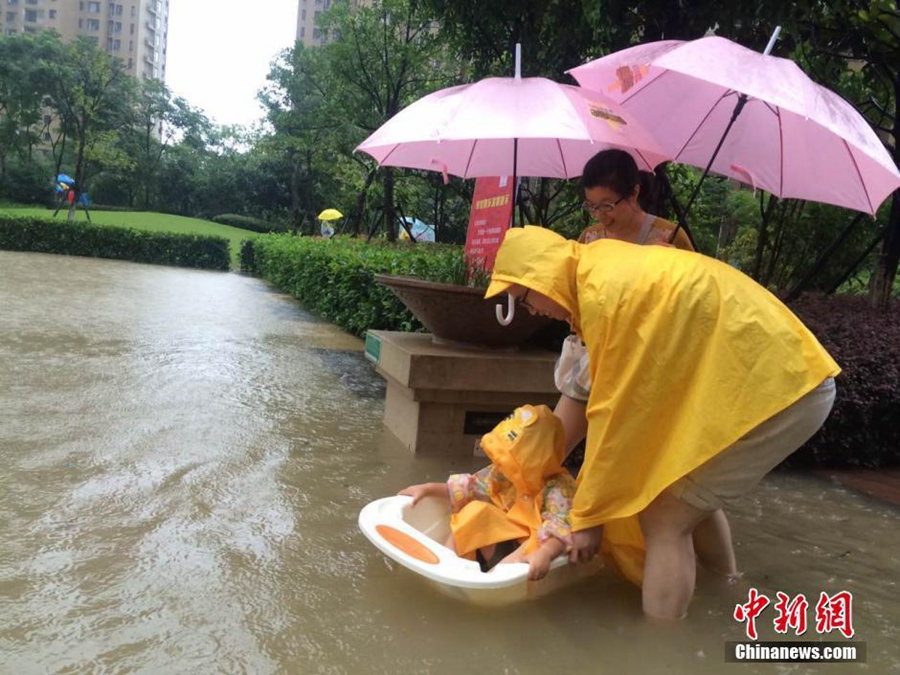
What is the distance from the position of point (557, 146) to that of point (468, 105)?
104 centimetres

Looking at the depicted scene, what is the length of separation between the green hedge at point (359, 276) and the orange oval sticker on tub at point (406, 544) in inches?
80.5

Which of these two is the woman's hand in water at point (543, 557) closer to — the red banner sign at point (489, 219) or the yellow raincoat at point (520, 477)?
the yellow raincoat at point (520, 477)

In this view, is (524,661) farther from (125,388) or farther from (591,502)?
(125,388)

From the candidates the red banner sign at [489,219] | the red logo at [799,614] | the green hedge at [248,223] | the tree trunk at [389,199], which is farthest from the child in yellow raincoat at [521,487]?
the green hedge at [248,223]

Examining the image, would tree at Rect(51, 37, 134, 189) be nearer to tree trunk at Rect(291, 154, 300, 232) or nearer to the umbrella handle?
tree trunk at Rect(291, 154, 300, 232)

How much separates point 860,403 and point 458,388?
239cm

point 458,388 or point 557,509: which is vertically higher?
point 458,388

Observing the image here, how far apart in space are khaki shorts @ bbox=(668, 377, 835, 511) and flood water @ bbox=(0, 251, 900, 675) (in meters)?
0.49

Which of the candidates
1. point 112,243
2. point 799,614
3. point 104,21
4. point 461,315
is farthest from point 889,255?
point 104,21

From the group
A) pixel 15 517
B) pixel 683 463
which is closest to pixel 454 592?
pixel 683 463

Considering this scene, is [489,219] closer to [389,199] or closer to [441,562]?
[441,562]

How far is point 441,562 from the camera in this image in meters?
2.26

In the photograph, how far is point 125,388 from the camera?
4.95 m

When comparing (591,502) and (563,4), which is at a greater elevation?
(563,4)
